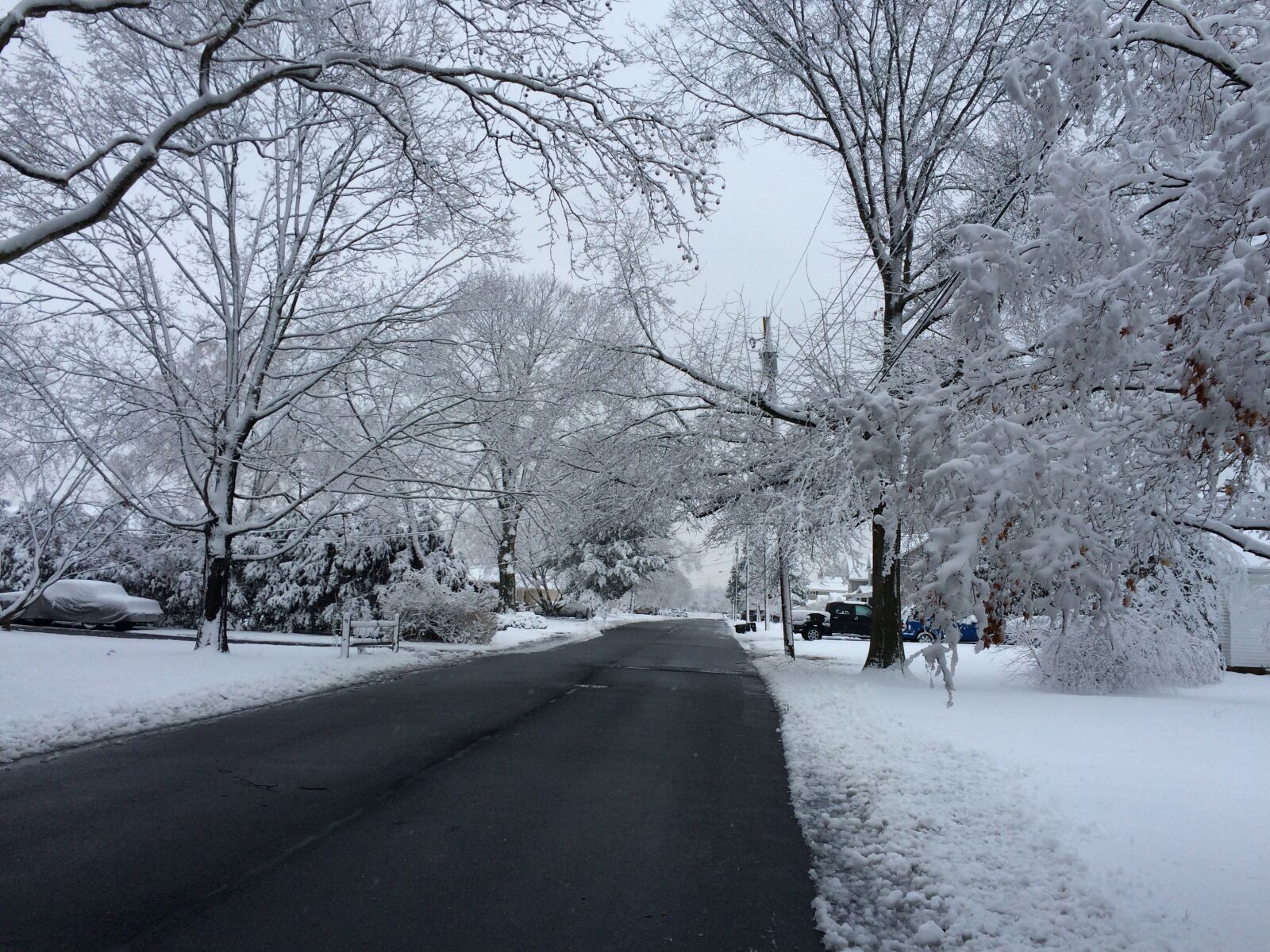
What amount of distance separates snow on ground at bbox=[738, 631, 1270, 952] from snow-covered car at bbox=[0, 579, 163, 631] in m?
18.1

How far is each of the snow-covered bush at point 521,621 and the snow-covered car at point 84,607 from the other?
12.7 metres

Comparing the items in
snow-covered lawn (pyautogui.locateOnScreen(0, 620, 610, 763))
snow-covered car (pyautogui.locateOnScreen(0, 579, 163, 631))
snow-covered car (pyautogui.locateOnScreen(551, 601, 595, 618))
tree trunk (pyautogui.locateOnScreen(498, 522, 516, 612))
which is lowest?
snow-covered car (pyautogui.locateOnScreen(551, 601, 595, 618))

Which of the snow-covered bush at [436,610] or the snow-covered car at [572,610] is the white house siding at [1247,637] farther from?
the snow-covered car at [572,610]

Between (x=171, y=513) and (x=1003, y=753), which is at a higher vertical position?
(x=171, y=513)

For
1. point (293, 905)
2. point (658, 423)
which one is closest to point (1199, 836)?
point (293, 905)

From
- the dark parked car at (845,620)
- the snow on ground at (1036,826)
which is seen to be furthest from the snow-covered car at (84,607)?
the dark parked car at (845,620)

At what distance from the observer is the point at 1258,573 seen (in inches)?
778

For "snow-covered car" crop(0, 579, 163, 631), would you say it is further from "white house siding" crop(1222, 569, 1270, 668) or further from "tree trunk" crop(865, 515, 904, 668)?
"white house siding" crop(1222, 569, 1270, 668)

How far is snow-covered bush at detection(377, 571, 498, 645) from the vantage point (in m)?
21.3

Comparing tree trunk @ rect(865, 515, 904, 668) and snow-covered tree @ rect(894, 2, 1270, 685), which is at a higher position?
snow-covered tree @ rect(894, 2, 1270, 685)

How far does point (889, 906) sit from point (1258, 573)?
20853mm

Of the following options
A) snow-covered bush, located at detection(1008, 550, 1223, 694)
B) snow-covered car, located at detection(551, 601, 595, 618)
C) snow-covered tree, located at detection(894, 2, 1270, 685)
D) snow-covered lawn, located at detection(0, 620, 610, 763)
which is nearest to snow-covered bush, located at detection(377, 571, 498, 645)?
snow-covered lawn, located at detection(0, 620, 610, 763)

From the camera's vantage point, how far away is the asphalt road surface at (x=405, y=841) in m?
3.64

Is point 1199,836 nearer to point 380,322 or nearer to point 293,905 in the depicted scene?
point 293,905
